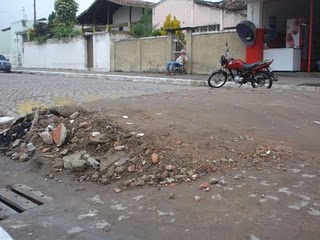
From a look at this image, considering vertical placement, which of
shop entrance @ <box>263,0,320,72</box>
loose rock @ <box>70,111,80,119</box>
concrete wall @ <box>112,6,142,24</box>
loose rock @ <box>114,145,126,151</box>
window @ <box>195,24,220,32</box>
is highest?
concrete wall @ <box>112,6,142,24</box>

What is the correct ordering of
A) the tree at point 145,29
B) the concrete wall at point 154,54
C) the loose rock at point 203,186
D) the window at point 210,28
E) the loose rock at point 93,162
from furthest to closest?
the tree at point 145,29, the window at point 210,28, the concrete wall at point 154,54, the loose rock at point 93,162, the loose rock at point 203,186

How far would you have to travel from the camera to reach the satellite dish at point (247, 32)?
1925 centimetres

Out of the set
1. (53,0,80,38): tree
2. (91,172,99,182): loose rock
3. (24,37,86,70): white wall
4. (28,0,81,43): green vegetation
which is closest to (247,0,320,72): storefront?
(91,172,99,182): loose rock

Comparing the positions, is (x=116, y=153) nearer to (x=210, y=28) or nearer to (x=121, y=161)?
(x=121, y=161)

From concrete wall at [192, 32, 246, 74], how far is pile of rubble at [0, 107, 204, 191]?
14257mm

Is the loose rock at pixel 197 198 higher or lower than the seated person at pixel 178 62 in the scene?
lower

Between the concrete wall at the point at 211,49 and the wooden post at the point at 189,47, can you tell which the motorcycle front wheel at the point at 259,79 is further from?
the wooden post at the point at 189,47

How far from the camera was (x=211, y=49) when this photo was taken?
21.6 m

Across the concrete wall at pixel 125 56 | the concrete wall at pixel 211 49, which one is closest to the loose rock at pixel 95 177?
the concrete wall at pixel 211 49

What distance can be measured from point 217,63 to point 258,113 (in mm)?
14069

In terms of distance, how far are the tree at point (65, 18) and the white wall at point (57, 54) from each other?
30.4 inches

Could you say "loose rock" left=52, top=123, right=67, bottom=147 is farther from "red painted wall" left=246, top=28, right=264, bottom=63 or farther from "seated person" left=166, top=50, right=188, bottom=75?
"seated person" left=166, top=50, right=188, bottom=75

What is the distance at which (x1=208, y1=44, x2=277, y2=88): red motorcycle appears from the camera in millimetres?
14406

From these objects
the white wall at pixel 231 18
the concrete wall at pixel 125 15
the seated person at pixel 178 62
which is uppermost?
the concrete wall at pixel 125 15
